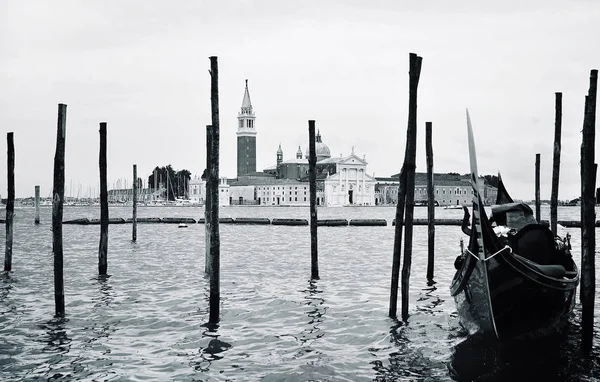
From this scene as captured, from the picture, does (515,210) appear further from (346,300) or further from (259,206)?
(259,206)

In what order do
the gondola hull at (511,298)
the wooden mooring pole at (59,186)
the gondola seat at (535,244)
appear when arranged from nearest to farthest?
the gondola hull at (511,298)
the gondola seat at (535,244)
the wooden mooring pole at (59,186)

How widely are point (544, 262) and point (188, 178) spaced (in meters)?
131

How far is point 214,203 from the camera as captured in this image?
978 cm

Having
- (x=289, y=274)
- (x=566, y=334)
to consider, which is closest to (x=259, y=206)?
(x=289, y=274)

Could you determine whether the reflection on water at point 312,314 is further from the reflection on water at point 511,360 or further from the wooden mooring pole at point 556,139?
the wooden mooring pole at point 556,139

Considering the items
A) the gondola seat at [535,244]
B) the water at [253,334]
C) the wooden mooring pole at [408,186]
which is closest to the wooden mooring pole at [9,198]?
the water at [253,334]

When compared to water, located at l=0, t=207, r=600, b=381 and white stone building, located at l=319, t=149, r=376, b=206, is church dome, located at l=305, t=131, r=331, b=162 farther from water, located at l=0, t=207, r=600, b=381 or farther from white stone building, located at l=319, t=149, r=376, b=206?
water, located at l=0, t=207, r=600, b=381

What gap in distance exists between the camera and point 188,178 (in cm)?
13788

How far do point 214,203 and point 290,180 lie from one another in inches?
4347

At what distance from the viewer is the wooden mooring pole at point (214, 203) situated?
9742mm

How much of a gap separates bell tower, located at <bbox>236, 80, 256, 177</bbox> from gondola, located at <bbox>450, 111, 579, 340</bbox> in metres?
111

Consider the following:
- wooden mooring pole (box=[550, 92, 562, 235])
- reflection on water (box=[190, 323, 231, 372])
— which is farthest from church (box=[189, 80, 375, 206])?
reflection on water (box=[190, 323, 231, 372])

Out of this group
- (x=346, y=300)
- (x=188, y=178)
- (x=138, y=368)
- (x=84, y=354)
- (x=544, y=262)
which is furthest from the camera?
(x=188, y=178)

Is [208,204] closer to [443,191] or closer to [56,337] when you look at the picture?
[56,337]
